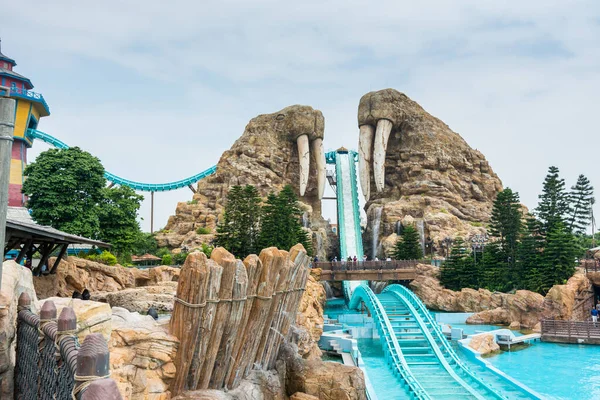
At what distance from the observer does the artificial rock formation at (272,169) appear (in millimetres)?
43688

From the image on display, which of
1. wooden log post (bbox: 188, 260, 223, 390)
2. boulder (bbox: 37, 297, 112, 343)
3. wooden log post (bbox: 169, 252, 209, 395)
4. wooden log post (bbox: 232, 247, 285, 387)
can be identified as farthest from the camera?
wooden log post (bbox: 232, 247, 285, 387)

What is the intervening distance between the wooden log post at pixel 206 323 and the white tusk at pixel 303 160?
4182 cm

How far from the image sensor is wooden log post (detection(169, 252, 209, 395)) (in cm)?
766

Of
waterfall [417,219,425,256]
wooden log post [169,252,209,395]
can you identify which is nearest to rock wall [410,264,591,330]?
waterfall [417,219,425,256]

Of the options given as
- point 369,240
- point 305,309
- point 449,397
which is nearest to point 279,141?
point 369,240

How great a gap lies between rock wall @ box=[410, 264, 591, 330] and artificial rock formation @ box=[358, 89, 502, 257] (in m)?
14.2

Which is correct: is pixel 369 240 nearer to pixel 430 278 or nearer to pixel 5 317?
pixel 430 278

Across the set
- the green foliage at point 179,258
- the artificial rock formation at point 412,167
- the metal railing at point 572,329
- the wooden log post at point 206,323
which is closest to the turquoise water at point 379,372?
the metal railing at point 572,329

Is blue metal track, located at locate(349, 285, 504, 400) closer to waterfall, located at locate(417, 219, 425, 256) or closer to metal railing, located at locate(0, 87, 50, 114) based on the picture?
waterfall, located at locate(417, 219, 425, 256)

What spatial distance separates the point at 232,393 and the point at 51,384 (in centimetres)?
602

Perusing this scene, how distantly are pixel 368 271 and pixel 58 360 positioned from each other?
3148 cm

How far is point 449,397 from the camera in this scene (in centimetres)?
1415

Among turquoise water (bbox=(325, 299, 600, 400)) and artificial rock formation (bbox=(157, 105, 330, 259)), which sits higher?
artificial rock formation (bbox=(157, 105, 330, 259))

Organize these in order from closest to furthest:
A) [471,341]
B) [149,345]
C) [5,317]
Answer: [5,317]
[149,345]
[471,341]
